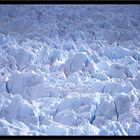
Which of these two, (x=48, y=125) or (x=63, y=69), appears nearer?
(x=48, y=125)

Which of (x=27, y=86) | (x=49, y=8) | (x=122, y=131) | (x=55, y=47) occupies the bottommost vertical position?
(x=122, y=131)

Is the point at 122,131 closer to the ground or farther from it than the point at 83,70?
closer to the ground

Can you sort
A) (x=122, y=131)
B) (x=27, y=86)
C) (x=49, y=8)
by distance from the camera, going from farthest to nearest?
(x=49, y=8) → (x=27, y=86) → (x=122, y=131)

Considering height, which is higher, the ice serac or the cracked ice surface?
the cracked ice surface

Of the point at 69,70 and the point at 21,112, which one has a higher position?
the point at 69,70

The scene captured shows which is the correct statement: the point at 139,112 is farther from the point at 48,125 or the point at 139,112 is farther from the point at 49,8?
the point at 49,8

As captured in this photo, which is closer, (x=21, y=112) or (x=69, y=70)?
(x=21, y=112)

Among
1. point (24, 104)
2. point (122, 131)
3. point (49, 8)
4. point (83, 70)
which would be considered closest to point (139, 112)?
point (122, 131)

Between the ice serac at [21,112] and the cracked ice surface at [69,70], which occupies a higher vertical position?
the cracked ice surface at [69,70]
